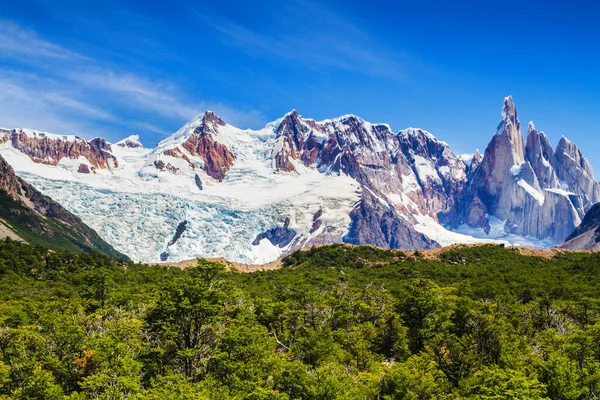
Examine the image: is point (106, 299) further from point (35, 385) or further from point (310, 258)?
point (310, 258)

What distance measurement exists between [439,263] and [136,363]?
10930 centimetres

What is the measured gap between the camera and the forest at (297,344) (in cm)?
4400

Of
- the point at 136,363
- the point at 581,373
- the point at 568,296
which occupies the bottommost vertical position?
the point at 136,363

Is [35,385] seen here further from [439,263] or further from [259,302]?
[439,263]

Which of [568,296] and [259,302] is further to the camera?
[568,296]

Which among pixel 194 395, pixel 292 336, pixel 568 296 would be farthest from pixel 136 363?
pixel 568 296

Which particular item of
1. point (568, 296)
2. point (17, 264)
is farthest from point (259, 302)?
point (17, 264)

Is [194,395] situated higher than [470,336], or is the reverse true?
[470,336]

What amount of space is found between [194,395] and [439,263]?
11127 centimetres

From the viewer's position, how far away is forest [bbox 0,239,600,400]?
4400cm

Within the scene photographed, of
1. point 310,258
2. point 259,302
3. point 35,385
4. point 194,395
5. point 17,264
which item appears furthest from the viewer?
point 310,258

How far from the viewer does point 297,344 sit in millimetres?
62969

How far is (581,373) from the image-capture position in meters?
45.3

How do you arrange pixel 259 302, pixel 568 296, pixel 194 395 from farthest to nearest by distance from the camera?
pixel 568 296 → pixel 259 302 → pixel 194 395
